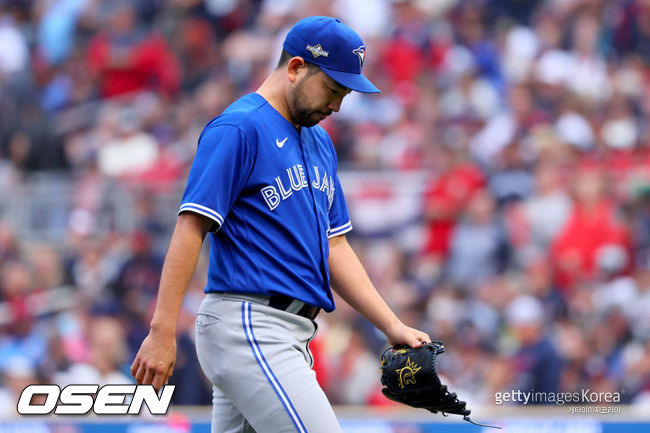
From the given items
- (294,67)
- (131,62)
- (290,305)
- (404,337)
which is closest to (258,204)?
(290,305)

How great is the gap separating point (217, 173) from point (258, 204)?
21 centimetres

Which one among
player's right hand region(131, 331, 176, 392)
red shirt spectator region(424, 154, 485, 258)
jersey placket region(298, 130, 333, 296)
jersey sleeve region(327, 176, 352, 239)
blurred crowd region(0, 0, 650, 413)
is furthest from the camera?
red shirt spectator region(424, 154, 485, 258)

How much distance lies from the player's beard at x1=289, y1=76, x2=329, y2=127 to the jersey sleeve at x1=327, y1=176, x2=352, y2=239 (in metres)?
0.35

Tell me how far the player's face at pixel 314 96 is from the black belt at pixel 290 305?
62 centimetres

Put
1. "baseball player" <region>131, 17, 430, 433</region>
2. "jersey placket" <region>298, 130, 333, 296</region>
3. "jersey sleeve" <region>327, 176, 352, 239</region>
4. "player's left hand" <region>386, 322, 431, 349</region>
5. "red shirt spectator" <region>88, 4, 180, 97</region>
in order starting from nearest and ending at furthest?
1. "baseball player" <region>131, 17, 430, 433</region>
2. "jersey placket" <region>298, 130, 333, 296</region>
3. "player's left hand" <region>386, 322, 431, 349</region>
4. "jersey sleeve" <region>327, 176, 352, 239</region>
5. "red shirt spectator" <region>88, 4, 180, 97</region>

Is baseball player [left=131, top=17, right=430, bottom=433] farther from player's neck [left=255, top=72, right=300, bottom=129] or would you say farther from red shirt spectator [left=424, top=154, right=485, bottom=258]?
red shirt spectator [left=424, top=154, right=485, bottom=258]

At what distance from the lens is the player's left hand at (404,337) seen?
142 inches

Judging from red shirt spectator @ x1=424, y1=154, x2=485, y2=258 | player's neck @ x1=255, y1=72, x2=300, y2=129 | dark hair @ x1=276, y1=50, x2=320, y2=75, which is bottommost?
player's neck @ x1=255, y1=72, x2=300, y2=129

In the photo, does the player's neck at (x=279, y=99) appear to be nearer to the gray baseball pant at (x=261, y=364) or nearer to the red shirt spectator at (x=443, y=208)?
the gray baseball pant at (x=261, y=364)

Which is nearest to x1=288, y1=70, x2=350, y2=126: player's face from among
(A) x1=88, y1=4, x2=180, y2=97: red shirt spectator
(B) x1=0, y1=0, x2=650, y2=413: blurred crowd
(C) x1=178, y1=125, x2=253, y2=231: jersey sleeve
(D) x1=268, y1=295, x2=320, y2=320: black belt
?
(C) x1=178, y1=125, x2=253, y2=231: jersey sleeve

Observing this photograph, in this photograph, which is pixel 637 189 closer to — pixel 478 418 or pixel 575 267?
pixel 575 267

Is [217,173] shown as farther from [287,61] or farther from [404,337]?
[404,337]

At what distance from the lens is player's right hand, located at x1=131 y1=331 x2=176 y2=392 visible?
3043mm

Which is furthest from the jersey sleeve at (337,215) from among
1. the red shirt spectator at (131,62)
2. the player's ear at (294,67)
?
the red shirt spectator at (131,62)
